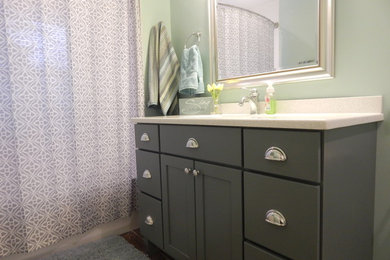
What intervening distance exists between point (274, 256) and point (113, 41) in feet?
5.25

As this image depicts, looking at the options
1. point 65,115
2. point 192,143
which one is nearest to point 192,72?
point 192,143

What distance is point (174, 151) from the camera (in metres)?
1.32

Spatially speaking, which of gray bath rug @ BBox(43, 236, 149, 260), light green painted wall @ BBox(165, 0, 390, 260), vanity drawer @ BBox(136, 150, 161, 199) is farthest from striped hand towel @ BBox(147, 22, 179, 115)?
light green painted wall @ BBox(165, 0, 390, 260)

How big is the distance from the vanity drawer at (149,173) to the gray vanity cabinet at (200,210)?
0.06 metres

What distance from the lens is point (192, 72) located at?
1.78 meters

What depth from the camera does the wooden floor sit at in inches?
63.9

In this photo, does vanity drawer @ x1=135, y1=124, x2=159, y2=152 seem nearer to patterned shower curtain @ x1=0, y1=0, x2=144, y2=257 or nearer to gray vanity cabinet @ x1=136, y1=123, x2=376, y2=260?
gray vanity cabinet @ x1=136, y1=123, x2=376, y2=260

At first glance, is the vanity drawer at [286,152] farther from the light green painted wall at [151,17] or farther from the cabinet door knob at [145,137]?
the light green painted wall at [151,17]

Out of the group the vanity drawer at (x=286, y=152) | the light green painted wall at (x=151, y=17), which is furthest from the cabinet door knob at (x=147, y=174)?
A: the vanity drawer at (x=286, y=152)

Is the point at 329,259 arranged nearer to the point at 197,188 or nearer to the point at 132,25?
the point at 197,188

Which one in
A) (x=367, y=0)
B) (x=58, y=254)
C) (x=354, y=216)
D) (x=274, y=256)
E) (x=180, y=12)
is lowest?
(x=58, y=254)

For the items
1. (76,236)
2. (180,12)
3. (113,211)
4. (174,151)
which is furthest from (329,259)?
(180,12)

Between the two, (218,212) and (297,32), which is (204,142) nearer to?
(218,212)

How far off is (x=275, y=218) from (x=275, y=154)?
22 centimetres
